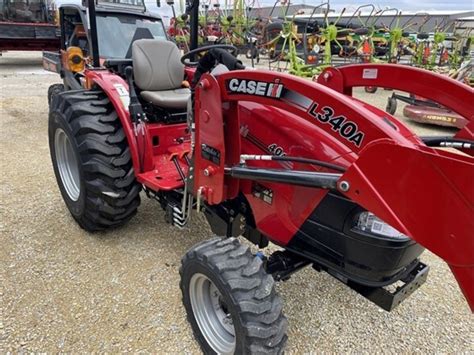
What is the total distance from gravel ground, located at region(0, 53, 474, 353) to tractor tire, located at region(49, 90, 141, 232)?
26 cm

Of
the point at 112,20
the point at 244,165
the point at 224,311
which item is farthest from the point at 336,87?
the point at 112,20

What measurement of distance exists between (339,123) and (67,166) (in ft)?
8.30

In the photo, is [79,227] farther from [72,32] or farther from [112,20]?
[72,32]

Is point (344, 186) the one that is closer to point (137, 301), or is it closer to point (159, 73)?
point (137, 301)

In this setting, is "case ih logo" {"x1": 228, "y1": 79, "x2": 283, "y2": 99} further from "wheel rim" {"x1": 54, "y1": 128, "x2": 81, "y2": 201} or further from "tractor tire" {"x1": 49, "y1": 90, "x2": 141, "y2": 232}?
"wheel rim" {"x1": 54, "y1": 128, "x2": 81, "y2": 201}

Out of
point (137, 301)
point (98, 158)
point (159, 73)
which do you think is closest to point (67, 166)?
point (98, 158)

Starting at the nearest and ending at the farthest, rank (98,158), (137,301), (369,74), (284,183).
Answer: (284,183)
(369,74)
(137,301)
(98,158)

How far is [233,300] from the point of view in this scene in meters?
1.67

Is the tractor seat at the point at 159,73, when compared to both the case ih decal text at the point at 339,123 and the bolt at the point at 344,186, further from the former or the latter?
the bolt at the point at 344,186

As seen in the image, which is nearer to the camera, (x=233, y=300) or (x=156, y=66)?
(x=233, y=300)

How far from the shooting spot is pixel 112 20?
15.4ft

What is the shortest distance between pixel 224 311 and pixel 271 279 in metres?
0.40

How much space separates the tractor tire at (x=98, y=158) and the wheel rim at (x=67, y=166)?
263mm

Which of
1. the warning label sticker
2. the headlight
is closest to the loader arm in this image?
the warning label sticker
